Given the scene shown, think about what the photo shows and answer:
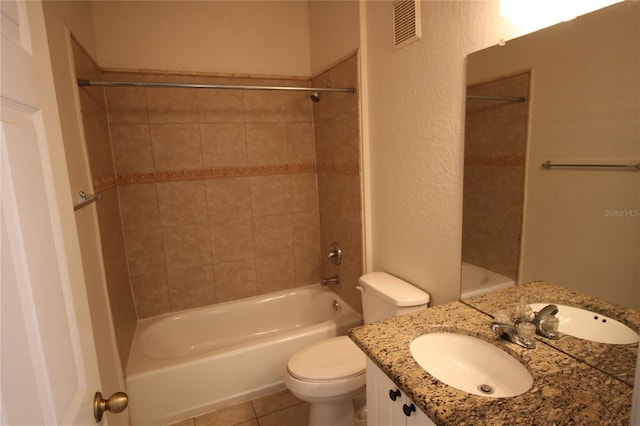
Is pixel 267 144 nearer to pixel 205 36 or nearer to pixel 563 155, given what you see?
pixel 205 36

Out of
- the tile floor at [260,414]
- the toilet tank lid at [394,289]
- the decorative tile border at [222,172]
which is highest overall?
the decorative tile border at [222,172]

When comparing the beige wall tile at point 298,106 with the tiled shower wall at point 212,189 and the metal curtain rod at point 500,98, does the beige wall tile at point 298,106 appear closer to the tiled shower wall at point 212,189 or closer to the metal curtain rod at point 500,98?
the tiled shower wall at point 212,189

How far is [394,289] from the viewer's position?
169cm

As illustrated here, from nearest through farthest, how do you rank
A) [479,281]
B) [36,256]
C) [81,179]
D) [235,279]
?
[36,256], [479,281], [81,179], [235,279]

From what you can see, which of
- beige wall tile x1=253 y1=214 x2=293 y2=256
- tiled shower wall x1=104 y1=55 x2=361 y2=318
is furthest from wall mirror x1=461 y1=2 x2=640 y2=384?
beige wall tile x1=253 y1=214 x2=293 y2=256

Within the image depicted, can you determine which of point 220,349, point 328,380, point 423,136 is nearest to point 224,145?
point 220,349

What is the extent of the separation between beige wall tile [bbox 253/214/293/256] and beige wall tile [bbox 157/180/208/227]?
1.43 feet

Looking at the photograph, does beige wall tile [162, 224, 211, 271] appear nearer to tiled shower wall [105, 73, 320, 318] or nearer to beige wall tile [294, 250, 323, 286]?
tiled shower wall [105, 73, 320, 318]

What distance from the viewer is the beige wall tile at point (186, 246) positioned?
2467 millimetres

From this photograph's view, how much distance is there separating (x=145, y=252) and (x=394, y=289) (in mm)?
1809

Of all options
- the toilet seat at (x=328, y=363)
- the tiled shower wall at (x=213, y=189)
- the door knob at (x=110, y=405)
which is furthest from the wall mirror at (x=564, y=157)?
the door knob at (x=110, y=405)

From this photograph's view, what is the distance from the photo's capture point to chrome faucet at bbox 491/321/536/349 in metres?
1.02

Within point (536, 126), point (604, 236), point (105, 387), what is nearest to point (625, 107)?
point (536, 126)

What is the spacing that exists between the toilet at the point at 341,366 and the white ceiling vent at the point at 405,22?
1.21 m
